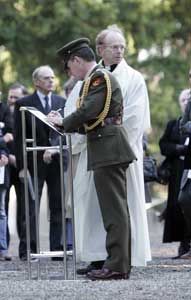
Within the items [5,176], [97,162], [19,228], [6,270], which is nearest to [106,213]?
[97,162]

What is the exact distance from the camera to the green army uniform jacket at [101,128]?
1019cm

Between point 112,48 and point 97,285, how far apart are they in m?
2.33

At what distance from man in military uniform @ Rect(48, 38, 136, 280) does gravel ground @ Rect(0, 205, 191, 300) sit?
30 cm

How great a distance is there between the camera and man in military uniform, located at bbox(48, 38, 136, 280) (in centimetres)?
1025

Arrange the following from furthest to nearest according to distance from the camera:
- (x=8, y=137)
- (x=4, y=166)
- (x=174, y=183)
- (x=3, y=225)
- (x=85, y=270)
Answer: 1. (x=8, y=137)
2. (x=174, y=183)
3. (x=3, y=225)
4. (x=4, y=166)
5. (x=85, y=270)

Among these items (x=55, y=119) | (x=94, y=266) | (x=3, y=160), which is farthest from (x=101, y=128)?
(x=3, y=160)

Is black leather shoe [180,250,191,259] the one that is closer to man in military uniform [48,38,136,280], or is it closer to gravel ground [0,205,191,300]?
gravel ground [0,205,191,300]

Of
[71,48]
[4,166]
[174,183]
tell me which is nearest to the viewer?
[71,48]

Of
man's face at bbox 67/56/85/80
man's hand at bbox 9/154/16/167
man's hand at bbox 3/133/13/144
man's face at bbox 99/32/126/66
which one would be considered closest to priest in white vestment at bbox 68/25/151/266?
man's face at bbox 99/32/126/66

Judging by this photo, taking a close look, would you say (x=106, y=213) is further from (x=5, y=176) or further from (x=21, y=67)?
(x=21, y=67)

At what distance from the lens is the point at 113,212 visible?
10.3 m

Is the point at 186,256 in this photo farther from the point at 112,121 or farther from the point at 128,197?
the point at 112,121

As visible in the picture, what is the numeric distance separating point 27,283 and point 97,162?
112 cm

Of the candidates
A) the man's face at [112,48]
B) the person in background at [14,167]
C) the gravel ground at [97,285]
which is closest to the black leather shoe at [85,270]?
the gravel ground at [97,285]
